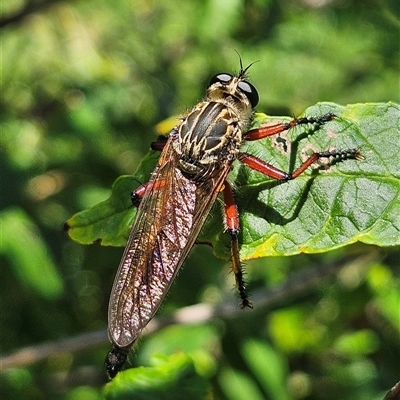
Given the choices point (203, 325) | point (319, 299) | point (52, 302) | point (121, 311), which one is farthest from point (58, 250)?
point (121, 311)

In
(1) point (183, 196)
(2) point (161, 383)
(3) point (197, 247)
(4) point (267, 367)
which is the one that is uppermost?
(1) point (183, 196)

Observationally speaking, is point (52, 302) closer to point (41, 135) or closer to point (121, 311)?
point (41, 135)

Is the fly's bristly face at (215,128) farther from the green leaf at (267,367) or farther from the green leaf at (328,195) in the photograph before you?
the green leaf at (267,367)

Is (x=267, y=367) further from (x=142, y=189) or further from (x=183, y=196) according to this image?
(x=142, y=189)

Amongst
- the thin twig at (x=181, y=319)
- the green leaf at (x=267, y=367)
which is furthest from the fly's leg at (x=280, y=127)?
the green leaf at (x=267, y=367)

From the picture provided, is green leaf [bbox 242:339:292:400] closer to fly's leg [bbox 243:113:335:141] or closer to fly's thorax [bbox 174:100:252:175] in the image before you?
fly's thorax [bbox 174:100:252:175]

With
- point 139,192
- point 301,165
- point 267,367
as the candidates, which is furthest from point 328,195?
point 267,367
